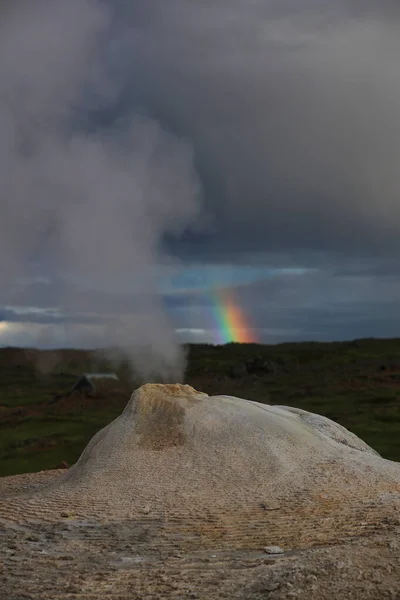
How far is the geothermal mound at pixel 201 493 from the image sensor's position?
10.0m

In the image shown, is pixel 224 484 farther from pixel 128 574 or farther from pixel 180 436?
pixel 128 574

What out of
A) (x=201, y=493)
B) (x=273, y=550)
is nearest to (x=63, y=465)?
(x=201, y=493)

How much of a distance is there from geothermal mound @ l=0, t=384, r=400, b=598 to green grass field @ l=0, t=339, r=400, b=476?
9.04m

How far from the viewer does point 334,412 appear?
33.5m

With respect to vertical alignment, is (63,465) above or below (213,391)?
below

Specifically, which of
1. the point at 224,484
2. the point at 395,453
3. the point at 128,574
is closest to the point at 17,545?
the point at 128,574

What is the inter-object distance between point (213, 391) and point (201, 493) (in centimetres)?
3602

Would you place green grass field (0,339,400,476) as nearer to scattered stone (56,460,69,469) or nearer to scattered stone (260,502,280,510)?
scattered stone (56,460,69,469)

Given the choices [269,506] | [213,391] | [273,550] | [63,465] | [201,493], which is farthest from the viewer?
[213,391]

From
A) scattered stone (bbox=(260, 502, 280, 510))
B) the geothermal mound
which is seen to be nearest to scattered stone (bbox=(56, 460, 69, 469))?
the geothermal mound

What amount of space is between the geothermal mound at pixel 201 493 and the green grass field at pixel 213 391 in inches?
356

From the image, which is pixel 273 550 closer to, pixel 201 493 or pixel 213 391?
pixel 201 493

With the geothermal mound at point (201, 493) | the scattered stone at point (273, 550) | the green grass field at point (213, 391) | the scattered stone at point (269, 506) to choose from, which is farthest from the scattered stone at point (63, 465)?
the scattered stone at point (273, 550)

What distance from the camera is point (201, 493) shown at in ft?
39.9
